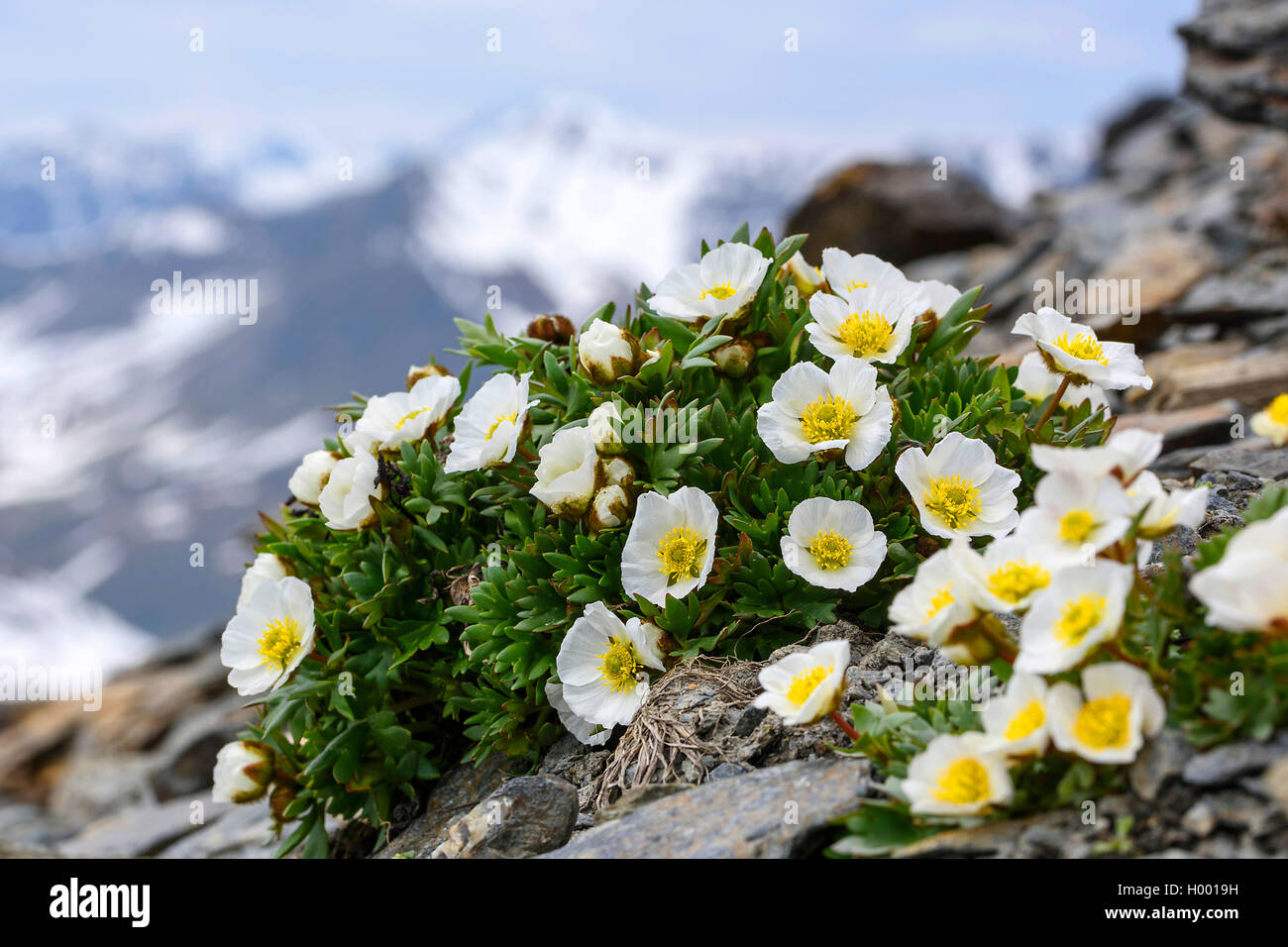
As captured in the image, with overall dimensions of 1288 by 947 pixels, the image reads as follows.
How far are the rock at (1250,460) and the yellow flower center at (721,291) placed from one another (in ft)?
7.22

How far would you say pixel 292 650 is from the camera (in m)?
2.98

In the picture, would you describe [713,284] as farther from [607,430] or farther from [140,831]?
[140,831]

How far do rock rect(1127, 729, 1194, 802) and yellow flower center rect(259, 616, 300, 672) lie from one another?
2.25m

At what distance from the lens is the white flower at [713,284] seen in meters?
3.07

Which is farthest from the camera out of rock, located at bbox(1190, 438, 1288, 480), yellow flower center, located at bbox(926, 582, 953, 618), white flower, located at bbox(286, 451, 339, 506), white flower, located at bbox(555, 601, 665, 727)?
rock, located at bbox(1190, 438, 1288, 480)

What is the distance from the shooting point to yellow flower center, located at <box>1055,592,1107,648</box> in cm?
181

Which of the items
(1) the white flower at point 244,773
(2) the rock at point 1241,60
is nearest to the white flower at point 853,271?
(1) the white flower at point 244,773

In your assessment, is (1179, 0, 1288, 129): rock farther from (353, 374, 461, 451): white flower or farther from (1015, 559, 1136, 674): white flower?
(1015, 559, 1136, 674): white flower

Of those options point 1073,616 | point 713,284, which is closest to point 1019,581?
point 1073,616

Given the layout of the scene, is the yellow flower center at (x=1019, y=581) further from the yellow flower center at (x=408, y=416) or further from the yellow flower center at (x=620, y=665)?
the yellow flower center at (x=408, y=416)

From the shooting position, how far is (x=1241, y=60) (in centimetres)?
836

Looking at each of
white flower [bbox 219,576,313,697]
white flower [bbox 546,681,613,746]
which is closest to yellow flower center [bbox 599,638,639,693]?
white flower [bbox 546,681,613,746]
